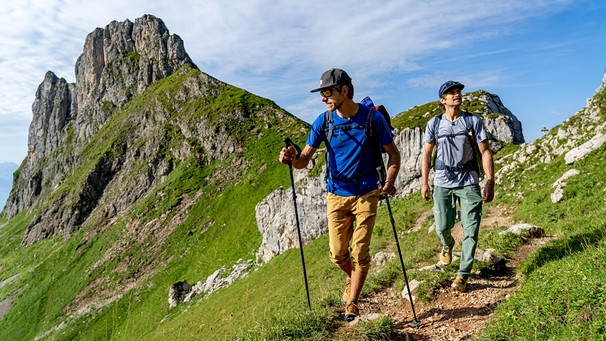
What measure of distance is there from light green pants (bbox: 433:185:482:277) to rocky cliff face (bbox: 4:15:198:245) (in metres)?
78.9

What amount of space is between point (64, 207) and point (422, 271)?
102 m

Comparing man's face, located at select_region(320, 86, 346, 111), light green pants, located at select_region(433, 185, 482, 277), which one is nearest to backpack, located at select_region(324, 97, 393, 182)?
man's face, located at select_region(320, 86, 346, 111)

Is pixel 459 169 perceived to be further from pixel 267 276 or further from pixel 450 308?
pixel 267 276

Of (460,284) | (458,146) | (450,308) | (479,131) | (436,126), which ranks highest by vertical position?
(436,126)

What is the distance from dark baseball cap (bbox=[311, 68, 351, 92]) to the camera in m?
5.93

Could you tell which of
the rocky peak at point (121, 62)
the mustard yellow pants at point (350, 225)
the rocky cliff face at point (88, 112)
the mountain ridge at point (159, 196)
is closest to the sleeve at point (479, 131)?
the mustard yellow pants at point (350, 225)

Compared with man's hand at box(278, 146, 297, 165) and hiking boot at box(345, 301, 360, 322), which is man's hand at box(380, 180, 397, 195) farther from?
hiking boot at box(345, 301, 360, 322)

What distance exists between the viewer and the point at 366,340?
527cm

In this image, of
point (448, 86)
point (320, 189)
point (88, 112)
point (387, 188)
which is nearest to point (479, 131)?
point (448, 86)

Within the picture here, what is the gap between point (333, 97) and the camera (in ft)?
19.7

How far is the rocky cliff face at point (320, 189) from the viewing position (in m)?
29.1

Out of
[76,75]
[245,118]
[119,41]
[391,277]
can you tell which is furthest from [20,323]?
[76,75]

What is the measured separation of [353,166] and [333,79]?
1510 millimetres

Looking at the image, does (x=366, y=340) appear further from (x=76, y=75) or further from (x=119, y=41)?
(x=76, y=75)
